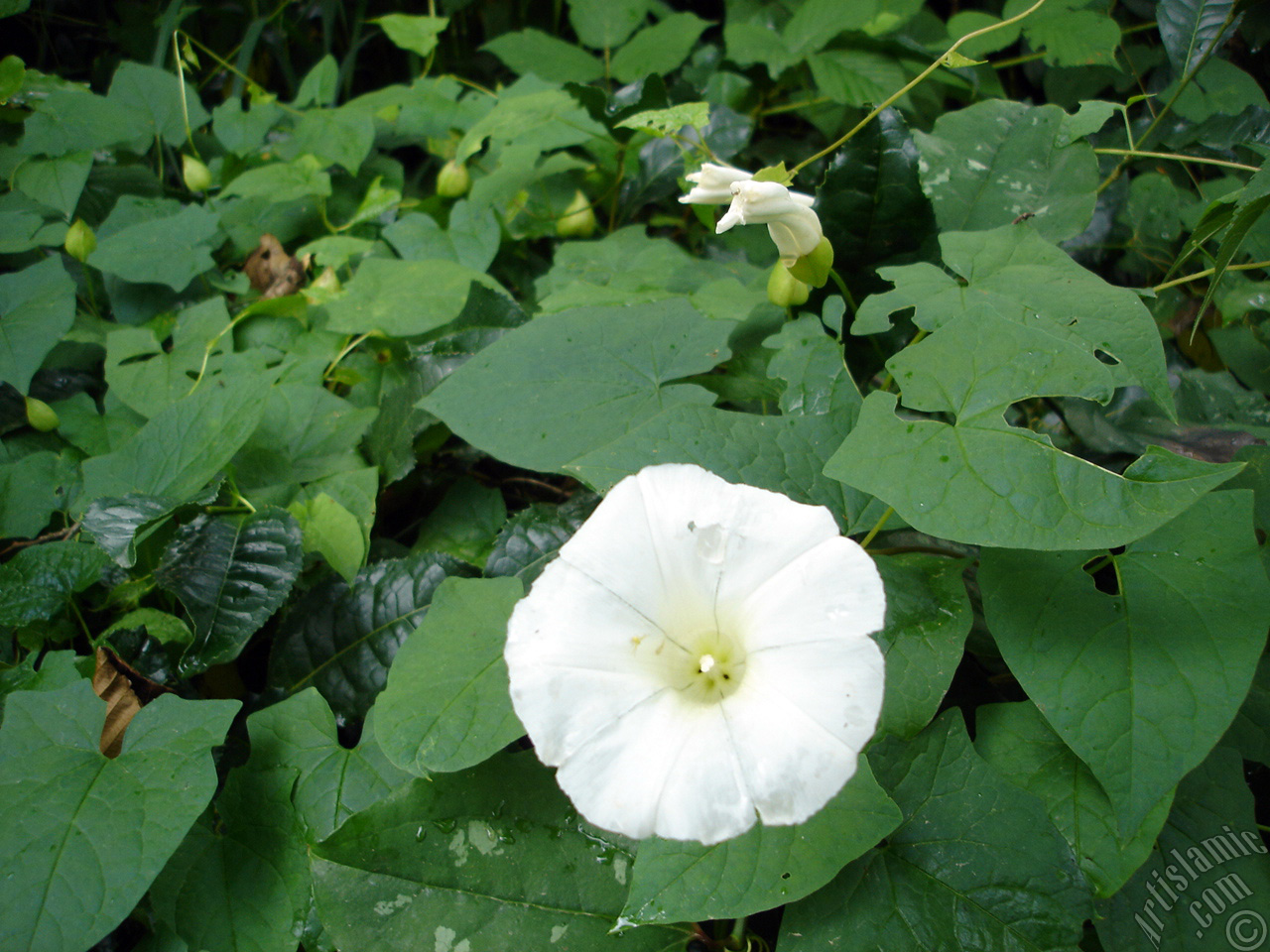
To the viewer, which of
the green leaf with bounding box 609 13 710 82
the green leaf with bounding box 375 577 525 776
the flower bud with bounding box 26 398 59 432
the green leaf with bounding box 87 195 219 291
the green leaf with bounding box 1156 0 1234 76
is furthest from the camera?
the green leaf with bounding box 609 13 710 82

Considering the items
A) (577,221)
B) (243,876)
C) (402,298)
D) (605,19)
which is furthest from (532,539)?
(605,19)

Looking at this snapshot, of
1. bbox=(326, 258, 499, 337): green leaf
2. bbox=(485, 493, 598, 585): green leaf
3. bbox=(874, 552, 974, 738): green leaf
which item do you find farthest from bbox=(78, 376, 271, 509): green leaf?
bbox=(874, 552, 974, 738): green leaf

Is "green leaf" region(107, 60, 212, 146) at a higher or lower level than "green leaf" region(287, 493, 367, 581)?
higher

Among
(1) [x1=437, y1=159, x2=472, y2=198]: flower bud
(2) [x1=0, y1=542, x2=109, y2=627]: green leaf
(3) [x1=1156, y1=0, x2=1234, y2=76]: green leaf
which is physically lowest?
(2) [x1=0, y1=542, x2=109, y2=627]: green leaf

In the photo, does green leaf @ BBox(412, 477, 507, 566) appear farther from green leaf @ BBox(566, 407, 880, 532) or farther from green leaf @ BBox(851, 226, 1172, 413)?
green leaf @ BBox(851, 226, 1172, 413)

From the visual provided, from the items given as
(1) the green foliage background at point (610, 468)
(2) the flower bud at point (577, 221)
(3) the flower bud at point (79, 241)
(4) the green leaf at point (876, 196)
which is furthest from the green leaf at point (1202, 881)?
(3) the flower bud at point (79, 241)

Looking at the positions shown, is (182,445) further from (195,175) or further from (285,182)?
(195,175)

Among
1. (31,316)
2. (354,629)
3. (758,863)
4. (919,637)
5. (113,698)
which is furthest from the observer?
(31,316)
